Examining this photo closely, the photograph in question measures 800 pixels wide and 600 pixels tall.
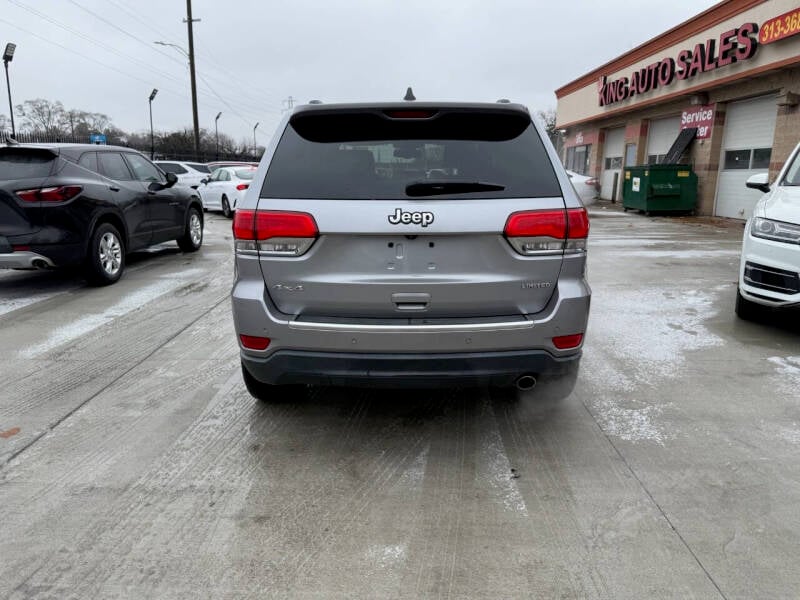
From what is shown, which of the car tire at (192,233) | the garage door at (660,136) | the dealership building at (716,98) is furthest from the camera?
the garage door at (660,136)

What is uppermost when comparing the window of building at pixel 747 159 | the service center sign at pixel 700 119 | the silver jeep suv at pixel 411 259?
the service center sign at pixel 700 119

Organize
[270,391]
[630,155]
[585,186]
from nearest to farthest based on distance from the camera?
[270,391] < [585,186] < [630,155]

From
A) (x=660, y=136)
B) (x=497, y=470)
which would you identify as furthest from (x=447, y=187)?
(x=660, y=136)

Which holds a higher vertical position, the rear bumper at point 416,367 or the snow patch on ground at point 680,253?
the rear bumper at point 416,367

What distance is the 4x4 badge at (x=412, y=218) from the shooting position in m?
2.94

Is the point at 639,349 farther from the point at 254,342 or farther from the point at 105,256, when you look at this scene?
the point at 105,256

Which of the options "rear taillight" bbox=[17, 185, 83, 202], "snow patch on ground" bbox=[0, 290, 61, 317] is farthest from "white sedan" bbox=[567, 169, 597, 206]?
"snow patch on ground" bbox=[0, 290, 61, 317]

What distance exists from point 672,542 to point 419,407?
1.77m

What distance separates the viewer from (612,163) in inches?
1078

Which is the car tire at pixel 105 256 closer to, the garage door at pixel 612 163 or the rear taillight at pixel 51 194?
the rear taillight at pixel 51 194

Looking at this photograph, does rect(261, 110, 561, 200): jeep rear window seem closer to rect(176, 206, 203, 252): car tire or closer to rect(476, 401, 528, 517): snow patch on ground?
rect(476, 401, 528, 517): snow patch on ground

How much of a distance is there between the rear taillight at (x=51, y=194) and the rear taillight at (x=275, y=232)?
15.4 ft

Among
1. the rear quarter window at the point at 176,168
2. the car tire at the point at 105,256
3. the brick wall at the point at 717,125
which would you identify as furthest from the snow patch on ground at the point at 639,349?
the rear quarter window at the point at 176,168

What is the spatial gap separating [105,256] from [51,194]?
1.04 m
